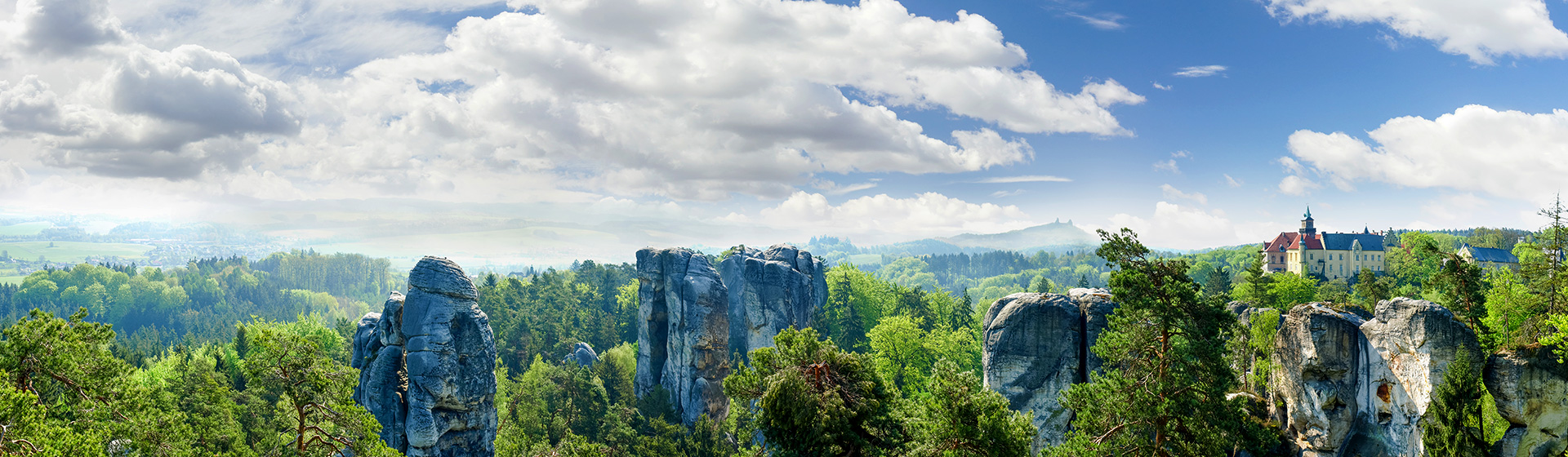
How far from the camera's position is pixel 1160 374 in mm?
18953

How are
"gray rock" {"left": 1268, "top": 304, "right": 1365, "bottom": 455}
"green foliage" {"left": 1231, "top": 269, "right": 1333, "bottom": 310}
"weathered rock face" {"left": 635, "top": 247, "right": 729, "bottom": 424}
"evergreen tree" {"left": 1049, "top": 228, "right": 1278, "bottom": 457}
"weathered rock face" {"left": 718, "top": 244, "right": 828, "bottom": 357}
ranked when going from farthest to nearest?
"weathered rock face" {"left": 718, "top": 244, "right": 828, "bottom": 357}, "green foliage" {"left": 1231, "top": 269, "right": 1333, "bottom": 310}, "weathered rock face" {"left": 635, "top": 247, "right": 729, "bottom": 424}, "gray rock" {"left": 1268, "top": 304, "right": 1365, "bottom": 455}, "evergreen tree" {"left": 1049, "top": 228, "right": 1278, "bottom": 457}

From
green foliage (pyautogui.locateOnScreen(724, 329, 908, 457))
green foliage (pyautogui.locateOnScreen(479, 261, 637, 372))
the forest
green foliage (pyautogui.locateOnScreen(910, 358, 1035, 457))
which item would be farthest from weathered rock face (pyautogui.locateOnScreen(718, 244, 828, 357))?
green foliage (pyautogui.locateOnScreen(910, 358, 1035, 457))

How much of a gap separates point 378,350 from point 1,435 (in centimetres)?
1611

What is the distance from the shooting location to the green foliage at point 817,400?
1762 centimetres

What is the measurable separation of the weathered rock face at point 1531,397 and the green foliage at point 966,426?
666 inches

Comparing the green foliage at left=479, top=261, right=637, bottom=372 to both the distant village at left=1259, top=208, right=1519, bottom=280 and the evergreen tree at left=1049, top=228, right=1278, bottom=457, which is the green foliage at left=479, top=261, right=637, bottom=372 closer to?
the evergreen tree at left=1049, top=228, right=1278, bottom=457

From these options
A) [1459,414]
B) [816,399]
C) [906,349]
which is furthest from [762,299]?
[1459,414]

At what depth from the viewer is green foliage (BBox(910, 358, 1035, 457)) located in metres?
17.0

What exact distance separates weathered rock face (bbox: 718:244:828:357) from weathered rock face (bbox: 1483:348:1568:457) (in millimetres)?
36653

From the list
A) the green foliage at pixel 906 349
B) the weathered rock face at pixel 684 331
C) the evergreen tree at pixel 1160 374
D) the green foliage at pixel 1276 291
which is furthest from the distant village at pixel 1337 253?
the evergreen tree at pixel 1160 374

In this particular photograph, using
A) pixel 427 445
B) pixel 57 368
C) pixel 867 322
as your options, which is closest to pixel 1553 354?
pixel 427 445

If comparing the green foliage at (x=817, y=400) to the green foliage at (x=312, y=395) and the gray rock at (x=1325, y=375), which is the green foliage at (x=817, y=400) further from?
the gray rock at (x=1325, y=375)

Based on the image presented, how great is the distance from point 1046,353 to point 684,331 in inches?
991

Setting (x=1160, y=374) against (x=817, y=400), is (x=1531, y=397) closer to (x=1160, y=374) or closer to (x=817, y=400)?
(x=1160, y=374)
